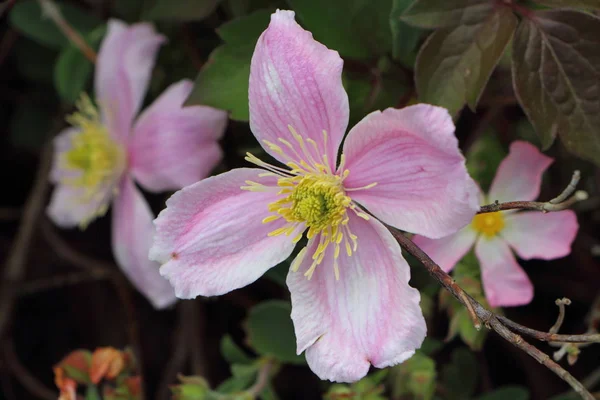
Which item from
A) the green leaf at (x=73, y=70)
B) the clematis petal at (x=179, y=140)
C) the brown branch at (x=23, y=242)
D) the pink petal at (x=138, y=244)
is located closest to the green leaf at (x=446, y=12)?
the clematis petal at (x=179, y=140)

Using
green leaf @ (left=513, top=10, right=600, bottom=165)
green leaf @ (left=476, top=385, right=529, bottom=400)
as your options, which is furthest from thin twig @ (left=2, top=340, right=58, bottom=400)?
green leaf @ (left=513, top=10, right=600, bottom=165)

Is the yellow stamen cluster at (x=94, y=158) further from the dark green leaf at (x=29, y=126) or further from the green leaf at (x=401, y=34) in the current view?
the green leaf at (x=401, y=34)

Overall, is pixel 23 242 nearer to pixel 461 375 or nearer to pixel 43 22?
pixel 43 22

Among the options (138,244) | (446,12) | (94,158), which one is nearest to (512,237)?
(446,12)

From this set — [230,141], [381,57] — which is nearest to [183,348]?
[230,141]

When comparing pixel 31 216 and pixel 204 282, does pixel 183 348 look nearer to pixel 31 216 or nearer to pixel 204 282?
pixel 31 216
